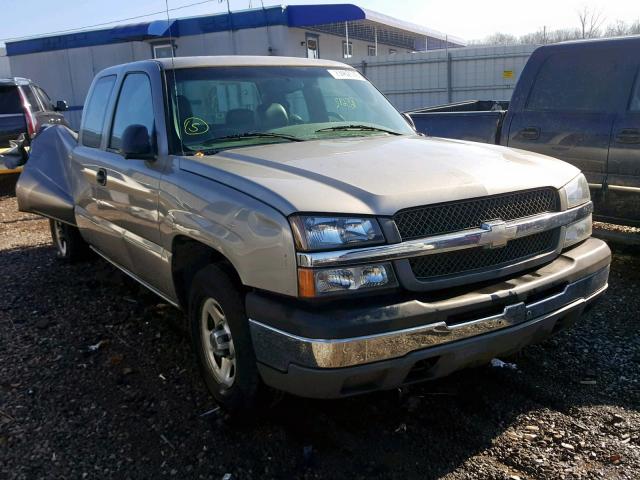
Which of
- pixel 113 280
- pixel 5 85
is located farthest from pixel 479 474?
pixel 5 85

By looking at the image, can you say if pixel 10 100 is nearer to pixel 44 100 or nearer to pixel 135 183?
pixel 44 100

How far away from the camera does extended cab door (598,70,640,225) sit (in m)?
5.14

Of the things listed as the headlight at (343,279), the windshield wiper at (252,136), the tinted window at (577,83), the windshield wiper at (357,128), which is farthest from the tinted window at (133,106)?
the tinted window at (577,83)

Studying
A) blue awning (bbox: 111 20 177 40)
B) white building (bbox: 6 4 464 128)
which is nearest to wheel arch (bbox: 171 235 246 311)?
white building (bbox: 6 4 464 128)

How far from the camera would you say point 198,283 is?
3.25 metres

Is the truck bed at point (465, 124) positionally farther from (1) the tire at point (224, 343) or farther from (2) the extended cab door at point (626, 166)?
(1) the tire at point (224, 343)

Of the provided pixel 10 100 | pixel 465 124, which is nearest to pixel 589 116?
pixel 465 124

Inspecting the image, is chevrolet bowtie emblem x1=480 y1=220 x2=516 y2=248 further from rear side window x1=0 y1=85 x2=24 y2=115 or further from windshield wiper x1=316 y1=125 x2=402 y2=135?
rear side window x1=0 y1=85 x2=24 y2=115

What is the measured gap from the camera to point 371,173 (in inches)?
118

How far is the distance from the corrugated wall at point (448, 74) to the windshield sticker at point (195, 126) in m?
12.7

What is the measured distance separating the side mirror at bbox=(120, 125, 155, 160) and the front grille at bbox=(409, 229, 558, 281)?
1.86 meters

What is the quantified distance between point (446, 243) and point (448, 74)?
14258mm

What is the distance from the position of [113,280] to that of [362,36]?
22.5 metres

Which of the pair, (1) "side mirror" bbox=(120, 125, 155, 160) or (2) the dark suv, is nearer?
(1) "side mirror" bbox=(120, 125, 155, 160)
